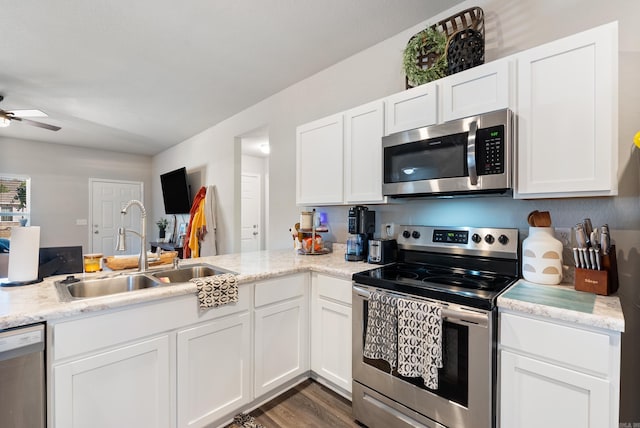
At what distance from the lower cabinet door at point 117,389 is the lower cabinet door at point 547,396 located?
1.56m

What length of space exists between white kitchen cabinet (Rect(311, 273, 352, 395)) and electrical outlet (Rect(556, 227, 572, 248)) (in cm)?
118

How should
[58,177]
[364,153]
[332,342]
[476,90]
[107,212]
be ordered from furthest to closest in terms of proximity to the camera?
[107,212] → [58,177] → [364,153] → [332,342] → [476,90]

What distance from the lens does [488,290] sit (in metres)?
1.33

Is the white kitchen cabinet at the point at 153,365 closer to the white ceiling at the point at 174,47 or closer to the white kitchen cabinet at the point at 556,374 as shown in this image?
the white kitchen cabinet at the point at 556,374

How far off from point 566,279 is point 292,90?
2925mm

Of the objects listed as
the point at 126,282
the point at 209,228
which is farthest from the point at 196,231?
the point at 126,282

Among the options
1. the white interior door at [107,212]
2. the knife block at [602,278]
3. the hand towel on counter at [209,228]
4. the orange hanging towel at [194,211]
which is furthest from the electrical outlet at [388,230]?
the white interior door at [107,212]

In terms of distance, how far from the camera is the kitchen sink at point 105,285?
147 cm

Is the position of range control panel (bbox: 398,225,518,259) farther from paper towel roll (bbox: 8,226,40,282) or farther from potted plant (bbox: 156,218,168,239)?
potted plant (bbox: 156,218,168,239)

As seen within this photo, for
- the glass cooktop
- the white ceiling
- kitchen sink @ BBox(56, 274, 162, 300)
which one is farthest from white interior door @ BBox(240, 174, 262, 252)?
the glass cooktop

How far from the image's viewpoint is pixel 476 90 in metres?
1.53

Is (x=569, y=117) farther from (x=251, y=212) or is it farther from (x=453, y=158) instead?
(x=251, y=212)

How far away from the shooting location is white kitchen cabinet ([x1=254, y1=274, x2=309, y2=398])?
1788mm

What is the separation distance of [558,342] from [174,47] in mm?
3197
